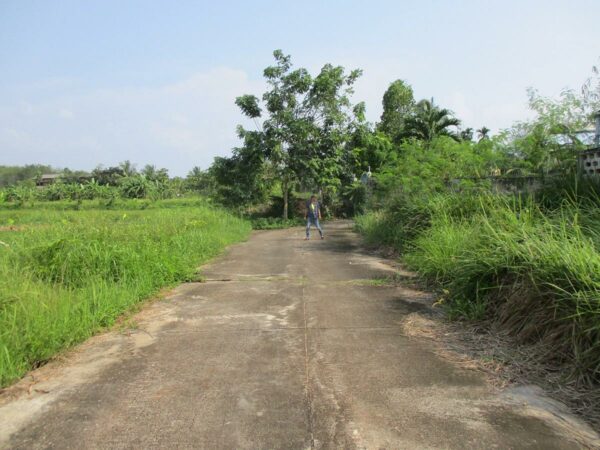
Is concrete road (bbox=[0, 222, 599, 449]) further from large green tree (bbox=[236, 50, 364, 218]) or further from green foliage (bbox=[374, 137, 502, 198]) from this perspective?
large green tree (bbox=[236, 50, 364, 218])

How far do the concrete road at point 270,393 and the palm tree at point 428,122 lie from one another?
942 inches

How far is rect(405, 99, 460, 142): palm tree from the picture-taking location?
27.3 metres

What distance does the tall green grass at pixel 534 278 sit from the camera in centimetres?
337

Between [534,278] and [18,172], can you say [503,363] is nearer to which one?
[534,278]

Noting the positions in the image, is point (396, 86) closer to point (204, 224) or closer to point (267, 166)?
point (267, 166)

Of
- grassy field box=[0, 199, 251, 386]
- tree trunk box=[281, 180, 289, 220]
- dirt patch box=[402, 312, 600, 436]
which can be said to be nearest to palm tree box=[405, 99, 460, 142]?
tree trunk box=[281, 180, 289, 220]

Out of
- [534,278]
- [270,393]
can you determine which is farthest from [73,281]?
[534,278]

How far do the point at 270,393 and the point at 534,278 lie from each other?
2.73m

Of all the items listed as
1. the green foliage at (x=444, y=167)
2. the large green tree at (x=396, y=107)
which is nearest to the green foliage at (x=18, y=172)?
the large green tree at (x=396, y=107)

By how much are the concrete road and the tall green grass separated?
2.03ft

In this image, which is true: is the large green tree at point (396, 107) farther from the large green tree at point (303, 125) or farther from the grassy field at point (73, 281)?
the grassy field at point (73, 281)

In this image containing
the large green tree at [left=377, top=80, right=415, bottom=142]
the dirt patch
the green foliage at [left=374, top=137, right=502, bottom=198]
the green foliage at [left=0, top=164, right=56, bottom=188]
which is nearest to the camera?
the dirt patch

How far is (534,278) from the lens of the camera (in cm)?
411

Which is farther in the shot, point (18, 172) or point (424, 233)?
point (18, 172)
